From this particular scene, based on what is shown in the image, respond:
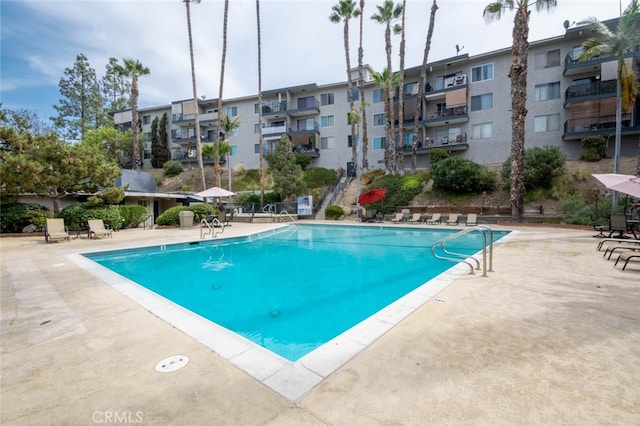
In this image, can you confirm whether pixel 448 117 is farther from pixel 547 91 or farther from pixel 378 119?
pixel 547 91

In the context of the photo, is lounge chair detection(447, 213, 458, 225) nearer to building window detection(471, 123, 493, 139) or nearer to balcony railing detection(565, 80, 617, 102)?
building window detection(471, 123, 493, 139)

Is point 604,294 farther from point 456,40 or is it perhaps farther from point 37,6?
point 456,40

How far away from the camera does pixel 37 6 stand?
11086 millimetres

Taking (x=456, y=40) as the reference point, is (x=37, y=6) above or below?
below

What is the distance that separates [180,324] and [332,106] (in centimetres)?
3296

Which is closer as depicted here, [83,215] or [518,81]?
[83,215]

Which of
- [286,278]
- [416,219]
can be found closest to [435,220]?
[416,219]

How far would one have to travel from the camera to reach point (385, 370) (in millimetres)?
2605

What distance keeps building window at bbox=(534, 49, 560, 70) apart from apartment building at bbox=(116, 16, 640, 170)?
0.07 m

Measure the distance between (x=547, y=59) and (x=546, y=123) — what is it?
16.9 feet

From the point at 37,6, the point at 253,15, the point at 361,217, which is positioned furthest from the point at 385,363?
the point at 253,15

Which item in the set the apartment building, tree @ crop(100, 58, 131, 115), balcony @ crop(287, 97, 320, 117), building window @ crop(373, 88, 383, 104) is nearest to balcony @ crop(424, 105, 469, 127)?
the apartment building

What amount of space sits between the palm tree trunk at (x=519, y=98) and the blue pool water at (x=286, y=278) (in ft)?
16.1

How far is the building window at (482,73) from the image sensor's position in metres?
26.4
